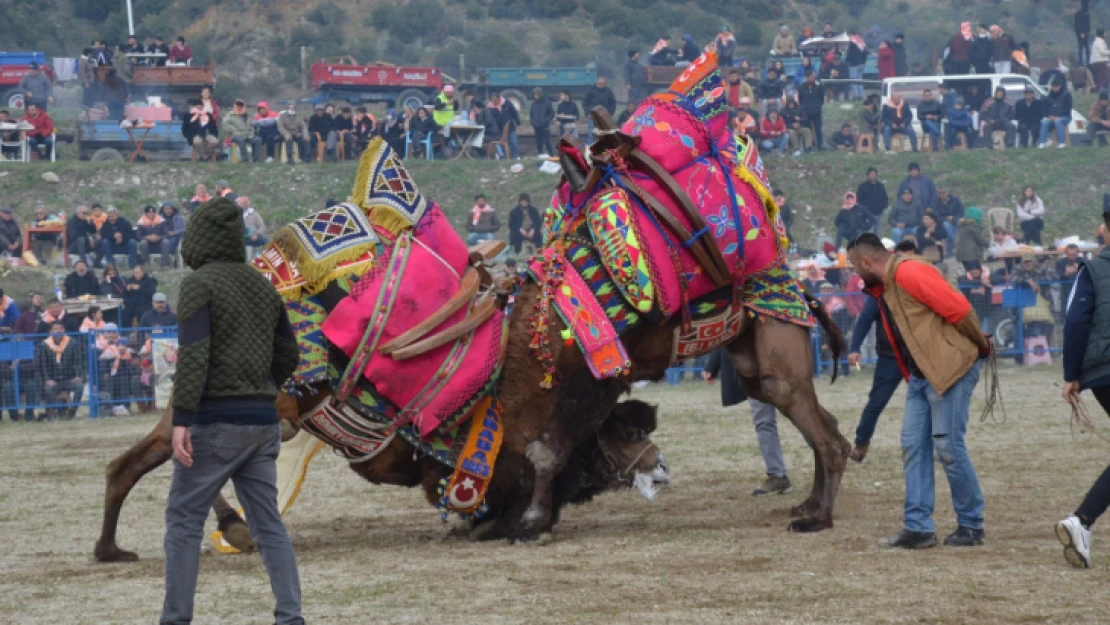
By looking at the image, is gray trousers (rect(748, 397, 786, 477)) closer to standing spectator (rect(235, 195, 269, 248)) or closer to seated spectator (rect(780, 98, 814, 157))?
standing spectator (rect(235, 195, 269, 248))

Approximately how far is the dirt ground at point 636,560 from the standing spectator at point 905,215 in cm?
1448

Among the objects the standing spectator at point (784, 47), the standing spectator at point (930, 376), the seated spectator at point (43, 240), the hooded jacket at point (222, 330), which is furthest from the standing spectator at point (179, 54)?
the hooded jacket at point (222, 330)

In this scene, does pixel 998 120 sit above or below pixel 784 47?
below

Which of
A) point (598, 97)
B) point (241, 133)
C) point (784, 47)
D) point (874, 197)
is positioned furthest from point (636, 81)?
point (241, 133)

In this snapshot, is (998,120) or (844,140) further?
(844,140)

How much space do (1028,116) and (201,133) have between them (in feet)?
64.4

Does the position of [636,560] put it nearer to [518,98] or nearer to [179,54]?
[518,98]

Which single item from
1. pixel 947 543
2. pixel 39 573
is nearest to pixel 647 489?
pixel 947 543

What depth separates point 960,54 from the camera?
3912 centimetres

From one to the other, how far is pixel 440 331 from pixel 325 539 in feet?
5.48

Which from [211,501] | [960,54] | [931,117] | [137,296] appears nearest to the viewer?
[211,501]

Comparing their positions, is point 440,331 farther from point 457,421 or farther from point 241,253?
point 241,253

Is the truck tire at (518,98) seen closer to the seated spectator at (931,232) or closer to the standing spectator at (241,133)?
the standing spectator at (241,133)

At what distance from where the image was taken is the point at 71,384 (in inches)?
754
